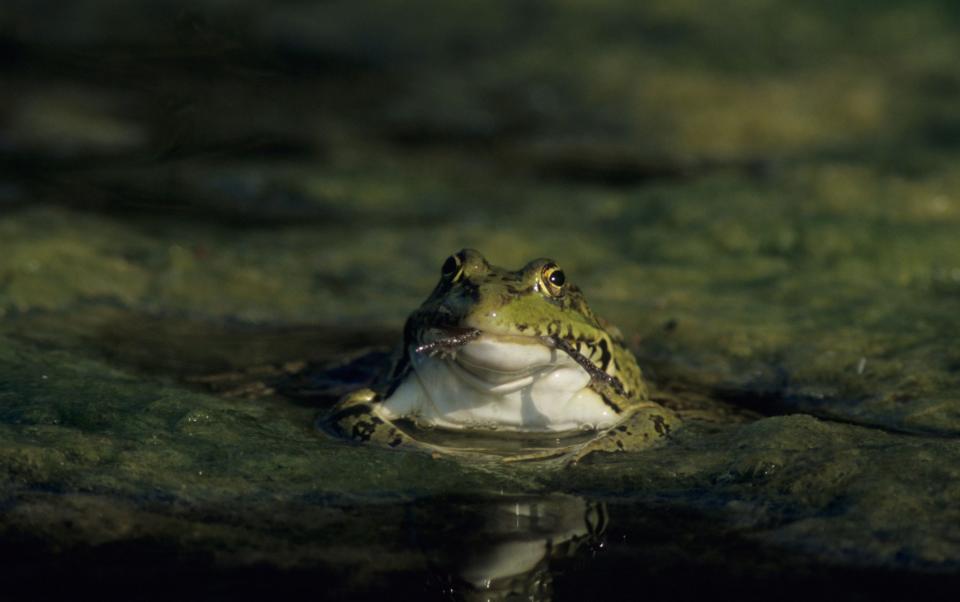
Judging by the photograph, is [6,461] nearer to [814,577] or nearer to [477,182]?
[814,577]

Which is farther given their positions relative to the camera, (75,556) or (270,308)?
(270,308)

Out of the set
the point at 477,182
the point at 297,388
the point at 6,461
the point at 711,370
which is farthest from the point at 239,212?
the point at 6,461

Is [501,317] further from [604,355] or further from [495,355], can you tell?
[604,355]

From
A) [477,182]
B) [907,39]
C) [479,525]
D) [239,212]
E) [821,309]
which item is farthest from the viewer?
[907,39]

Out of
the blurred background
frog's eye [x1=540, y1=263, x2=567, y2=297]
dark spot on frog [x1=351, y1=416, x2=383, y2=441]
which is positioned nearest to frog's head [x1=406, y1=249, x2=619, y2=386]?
frog's eye [x1=540, y1=263, x2=567, y2=297]

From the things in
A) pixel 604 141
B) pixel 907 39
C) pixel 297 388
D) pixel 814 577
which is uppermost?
pixel 907 39

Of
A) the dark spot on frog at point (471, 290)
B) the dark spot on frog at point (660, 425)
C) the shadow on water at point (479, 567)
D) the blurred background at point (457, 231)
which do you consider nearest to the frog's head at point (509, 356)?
the dark spot on frog at point (471, 290)

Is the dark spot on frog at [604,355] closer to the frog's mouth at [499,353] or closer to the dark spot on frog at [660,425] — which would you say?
the frog's mouth at [499,353]
